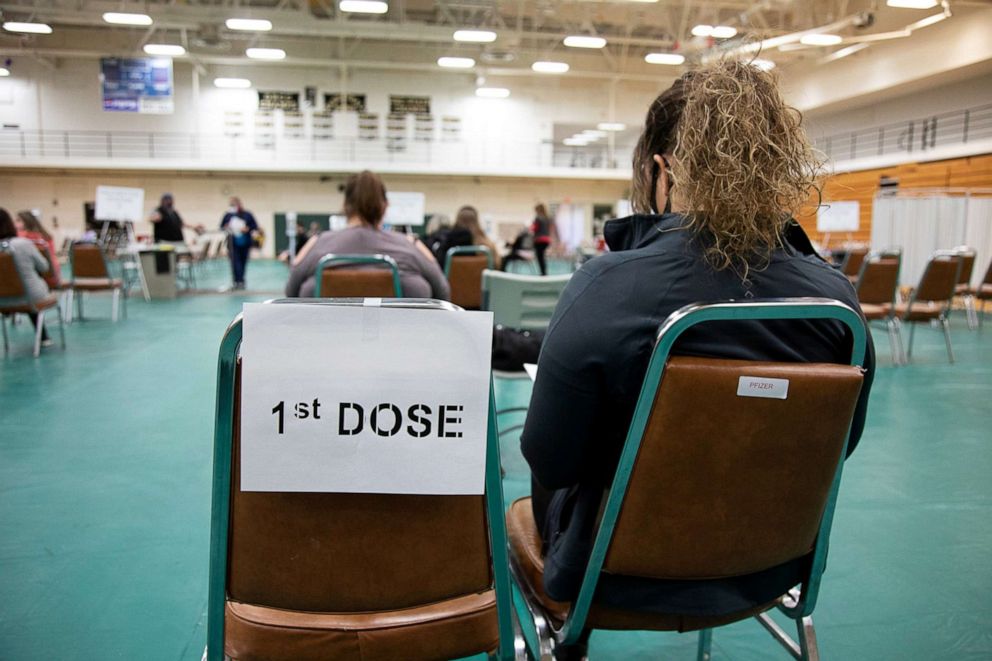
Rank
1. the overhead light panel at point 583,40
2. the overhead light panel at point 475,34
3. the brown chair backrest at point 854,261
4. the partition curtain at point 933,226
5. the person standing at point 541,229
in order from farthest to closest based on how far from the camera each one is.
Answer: the overhead light panel at point 583,40 → the overhead light panel at point 475,34 → the person standing at point 541,229 → the partition curtain at point 933,226 → the brown chair backrest at point 854,261

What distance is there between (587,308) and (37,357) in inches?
203

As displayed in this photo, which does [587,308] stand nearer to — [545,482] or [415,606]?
[545,482]

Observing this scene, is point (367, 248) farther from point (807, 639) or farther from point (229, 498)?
point (807, 639)

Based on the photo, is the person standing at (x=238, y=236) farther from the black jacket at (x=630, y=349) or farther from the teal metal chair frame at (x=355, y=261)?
the black jacket at (x=630, y=349)

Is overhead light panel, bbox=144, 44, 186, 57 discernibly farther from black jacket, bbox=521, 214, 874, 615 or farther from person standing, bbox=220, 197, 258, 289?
black jacket, bbox=521, 214, 874, 615

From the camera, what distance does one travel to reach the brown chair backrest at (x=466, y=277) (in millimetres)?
4016

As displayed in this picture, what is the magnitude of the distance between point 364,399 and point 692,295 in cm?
43

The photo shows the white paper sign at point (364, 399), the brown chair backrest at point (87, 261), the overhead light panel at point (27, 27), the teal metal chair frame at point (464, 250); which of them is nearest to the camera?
the white paper sign at point (364, 399)

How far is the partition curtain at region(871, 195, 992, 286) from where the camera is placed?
9031 mm

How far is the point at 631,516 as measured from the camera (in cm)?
82

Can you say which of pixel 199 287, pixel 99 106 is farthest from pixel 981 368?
pixel 99 106

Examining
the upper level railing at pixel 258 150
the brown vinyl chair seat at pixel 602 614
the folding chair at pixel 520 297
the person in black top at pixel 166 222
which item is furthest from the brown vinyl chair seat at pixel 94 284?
the upper level railing at pixel 258 150

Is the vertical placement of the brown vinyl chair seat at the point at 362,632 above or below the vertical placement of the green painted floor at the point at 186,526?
above

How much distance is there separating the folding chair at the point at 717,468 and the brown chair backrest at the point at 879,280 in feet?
13.7
